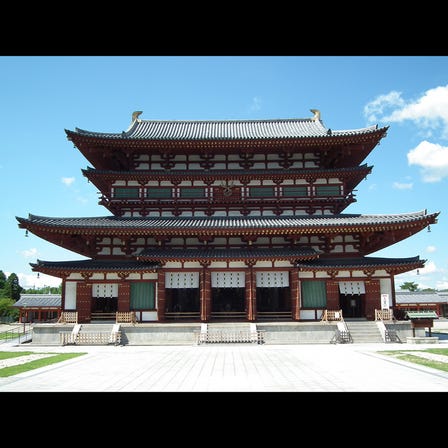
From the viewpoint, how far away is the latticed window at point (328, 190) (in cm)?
2869

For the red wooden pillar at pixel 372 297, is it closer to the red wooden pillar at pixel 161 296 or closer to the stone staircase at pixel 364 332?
the stone staircase at pixel 364 332

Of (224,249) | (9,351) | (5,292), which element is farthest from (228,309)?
(5,292)

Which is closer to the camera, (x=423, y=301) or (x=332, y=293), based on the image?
(x=332, y=293)

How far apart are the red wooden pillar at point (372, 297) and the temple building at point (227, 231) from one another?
2.6 inches

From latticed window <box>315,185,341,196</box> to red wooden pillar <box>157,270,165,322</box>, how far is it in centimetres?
1276

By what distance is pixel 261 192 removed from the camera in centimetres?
2873

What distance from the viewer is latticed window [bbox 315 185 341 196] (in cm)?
2869

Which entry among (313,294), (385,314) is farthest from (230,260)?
(385,314)

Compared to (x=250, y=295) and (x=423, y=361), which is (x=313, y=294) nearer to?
(x=250, y=295)

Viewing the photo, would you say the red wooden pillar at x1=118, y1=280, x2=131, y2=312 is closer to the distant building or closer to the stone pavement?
the stone pavement

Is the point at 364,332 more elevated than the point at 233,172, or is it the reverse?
the point at 233,172

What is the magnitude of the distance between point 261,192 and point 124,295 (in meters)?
12.1
